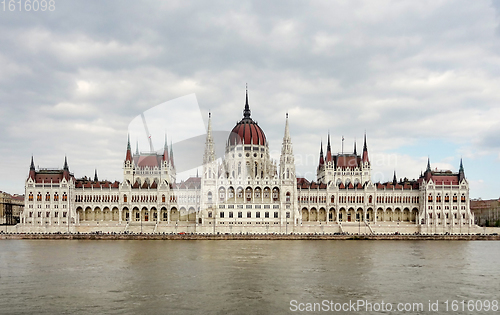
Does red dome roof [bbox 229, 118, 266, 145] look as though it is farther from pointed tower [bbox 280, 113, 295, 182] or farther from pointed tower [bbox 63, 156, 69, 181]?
pointed tower [bbox 63, 156, 69, 181]

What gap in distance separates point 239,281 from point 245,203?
61.6m

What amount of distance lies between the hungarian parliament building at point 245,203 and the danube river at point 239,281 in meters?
35.3

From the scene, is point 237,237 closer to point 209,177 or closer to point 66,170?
point 209,177

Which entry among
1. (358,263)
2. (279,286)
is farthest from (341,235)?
(279,286)

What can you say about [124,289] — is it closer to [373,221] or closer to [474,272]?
[474,272]

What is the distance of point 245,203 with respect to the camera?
107 m

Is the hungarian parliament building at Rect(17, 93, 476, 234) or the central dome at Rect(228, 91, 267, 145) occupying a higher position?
the central dome at Rect(228, 91, 267, 145)

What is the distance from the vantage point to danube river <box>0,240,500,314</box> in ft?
118

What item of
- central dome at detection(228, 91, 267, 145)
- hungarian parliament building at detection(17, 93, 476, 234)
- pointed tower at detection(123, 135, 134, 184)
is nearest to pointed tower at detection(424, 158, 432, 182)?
hungarian parliament building at detection(17, 93, 476, 234)

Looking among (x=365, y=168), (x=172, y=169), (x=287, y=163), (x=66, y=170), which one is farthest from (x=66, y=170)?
(x=365, y=168)

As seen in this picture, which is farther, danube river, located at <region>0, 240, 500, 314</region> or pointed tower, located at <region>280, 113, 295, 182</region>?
pointed tower, located at <region>280, 113, 295, 182</region>

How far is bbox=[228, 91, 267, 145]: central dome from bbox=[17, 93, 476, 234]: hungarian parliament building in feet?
6.76

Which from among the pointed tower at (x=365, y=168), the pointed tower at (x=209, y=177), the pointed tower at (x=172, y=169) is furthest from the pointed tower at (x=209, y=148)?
the pointed tower at (x=365, y=168)

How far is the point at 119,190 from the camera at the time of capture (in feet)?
373
